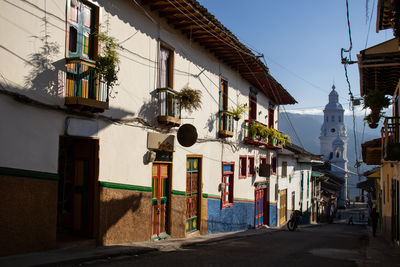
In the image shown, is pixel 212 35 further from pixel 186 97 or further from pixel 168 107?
pixel 168 107

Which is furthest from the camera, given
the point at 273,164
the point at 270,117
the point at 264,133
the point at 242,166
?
the point at 270,117

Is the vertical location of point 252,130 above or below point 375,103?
below

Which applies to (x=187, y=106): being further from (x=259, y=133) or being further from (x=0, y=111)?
(x=259, y=133)

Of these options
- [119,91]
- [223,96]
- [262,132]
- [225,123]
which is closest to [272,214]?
[262,132]

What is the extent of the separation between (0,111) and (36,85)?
0.86 meters

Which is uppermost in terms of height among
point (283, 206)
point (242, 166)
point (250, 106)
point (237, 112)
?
point (250, 106)

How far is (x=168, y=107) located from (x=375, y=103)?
6.66 m

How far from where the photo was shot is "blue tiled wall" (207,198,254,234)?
48.5 ft

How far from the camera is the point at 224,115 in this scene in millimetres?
15758

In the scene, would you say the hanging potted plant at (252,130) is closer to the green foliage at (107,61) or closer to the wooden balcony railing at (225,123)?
the wooden balcony railing at (225,123)

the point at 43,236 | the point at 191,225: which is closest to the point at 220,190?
the point at 191,225

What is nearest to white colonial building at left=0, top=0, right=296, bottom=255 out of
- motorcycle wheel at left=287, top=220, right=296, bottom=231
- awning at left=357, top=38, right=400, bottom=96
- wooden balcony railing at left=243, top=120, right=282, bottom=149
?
wooden balcony railing at left=243, top=120, right=282, bottom=149

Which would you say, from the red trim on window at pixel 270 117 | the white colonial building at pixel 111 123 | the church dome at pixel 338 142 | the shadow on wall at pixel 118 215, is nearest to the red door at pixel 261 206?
the red trim on window at pixel 270 117

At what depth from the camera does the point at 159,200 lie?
1125 centimetres
